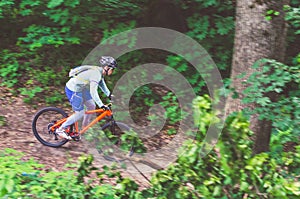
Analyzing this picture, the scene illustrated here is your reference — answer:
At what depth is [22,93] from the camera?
833 cm

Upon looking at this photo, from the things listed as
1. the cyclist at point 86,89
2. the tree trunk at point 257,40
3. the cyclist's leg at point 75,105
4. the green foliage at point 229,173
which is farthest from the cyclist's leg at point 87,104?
the green foliage at point 229,173

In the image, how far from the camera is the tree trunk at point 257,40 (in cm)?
603

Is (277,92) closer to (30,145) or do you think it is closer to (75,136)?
(75,136)

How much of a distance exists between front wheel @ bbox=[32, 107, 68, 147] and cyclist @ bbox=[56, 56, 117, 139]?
0.73 ft

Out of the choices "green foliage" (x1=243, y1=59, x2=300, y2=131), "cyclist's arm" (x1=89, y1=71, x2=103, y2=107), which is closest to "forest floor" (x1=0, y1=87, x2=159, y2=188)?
"cyclist's arm" (x1=89, y1=71, x2=103, y2=107)

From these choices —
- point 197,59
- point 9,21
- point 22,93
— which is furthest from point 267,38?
point 9,21

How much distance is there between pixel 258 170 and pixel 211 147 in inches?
13.1

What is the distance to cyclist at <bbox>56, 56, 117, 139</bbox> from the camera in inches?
251

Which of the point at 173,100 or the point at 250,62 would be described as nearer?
the point at 250,62

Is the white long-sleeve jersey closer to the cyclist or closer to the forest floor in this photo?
the cyclist

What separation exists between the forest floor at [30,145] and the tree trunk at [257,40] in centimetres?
169

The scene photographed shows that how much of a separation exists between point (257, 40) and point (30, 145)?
12.5 ft

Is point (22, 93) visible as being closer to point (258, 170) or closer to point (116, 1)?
point (116, 1)

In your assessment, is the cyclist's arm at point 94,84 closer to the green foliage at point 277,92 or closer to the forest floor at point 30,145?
the forest floor at point 30,145
